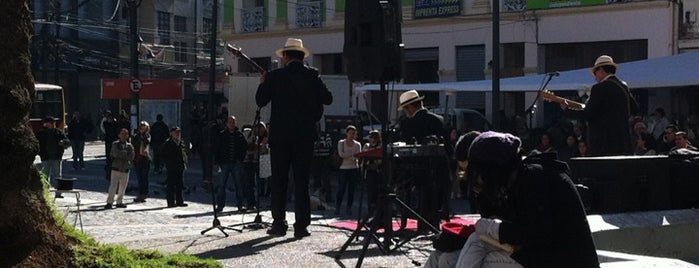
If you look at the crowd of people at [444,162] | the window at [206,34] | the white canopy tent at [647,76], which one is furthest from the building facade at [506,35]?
the window at [206,34]

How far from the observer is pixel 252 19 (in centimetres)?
4216

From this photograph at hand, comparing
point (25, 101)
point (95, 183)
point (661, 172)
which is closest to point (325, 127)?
point (95, 183)

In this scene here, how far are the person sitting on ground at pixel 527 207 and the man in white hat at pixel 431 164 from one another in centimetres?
571

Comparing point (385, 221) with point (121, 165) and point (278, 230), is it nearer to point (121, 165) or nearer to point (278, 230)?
point (278, 230)

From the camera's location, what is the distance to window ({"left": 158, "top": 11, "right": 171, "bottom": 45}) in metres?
60.6

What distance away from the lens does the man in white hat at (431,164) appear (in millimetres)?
10422

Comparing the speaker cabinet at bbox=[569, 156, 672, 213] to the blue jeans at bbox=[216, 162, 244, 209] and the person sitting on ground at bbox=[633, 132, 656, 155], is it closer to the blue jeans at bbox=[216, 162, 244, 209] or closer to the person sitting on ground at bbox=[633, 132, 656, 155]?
the person sitting on ground at bbox=[633, 132, 656, 155]

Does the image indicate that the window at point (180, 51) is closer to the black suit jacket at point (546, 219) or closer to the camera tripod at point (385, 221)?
the camera tripod at point (385, 221)

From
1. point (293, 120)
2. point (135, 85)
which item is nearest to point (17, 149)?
point (293, 120)

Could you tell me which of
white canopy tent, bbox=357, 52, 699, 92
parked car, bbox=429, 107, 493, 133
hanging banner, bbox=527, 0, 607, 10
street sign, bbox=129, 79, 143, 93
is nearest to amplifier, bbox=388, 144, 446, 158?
white canopy tent, bbox=357, 52, 699, 92

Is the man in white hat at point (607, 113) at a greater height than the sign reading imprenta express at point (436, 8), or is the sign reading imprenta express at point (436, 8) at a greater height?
the sign reading imprenta express at point (436, 8)

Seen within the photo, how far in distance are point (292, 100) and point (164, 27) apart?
52075 millimetres

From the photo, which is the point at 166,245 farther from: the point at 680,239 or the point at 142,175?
the point at 142,175

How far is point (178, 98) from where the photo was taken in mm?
34438
